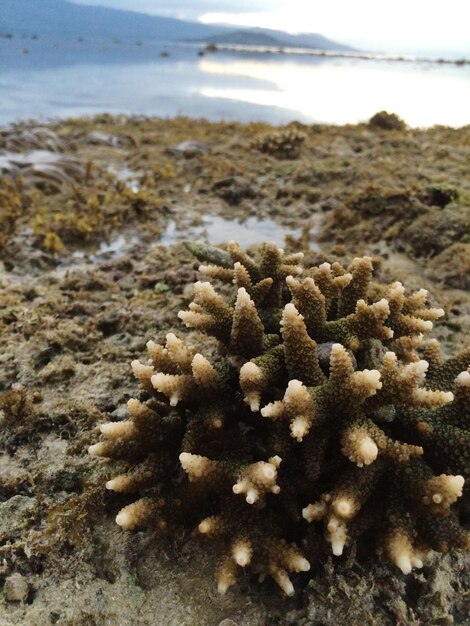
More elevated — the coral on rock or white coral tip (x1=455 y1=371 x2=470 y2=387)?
white coral tip (x1=455 y1=371 x2=470 y2=387)

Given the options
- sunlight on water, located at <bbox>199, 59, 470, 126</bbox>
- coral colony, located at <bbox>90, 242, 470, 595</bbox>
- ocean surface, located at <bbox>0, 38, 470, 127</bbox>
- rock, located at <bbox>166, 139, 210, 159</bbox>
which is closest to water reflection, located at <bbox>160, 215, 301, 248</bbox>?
coral colony, located at <bbox>90, 242, 470, 595</bbox>

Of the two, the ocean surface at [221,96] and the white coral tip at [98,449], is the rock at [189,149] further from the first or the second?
the white coral tip at [98,449]

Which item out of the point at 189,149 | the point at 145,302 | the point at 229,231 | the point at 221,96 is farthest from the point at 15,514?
the point at 221,96

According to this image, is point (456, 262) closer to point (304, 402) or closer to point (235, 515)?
point (304, 402)

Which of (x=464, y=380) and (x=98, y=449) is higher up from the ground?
(x=464, y=380)

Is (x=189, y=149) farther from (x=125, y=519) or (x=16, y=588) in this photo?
(x=16, y=588)

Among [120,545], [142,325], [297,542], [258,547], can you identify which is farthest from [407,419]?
[142,325]

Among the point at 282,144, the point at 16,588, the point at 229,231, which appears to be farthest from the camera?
the point at 282,144

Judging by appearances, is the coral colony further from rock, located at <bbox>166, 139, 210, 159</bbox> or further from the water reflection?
rock, located at <bbox>166, 139, 210, 159</bbox>
